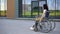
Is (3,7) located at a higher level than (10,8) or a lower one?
higher

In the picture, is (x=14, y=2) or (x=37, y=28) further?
(x=14, y=2)

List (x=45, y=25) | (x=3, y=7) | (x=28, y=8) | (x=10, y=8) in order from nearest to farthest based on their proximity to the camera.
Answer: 1. (x=45, y=25)
2. (x=28, y=8)
3. (x=10, y=8)
4. (x=3, y=7)

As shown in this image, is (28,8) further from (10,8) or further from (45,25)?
(45,25)

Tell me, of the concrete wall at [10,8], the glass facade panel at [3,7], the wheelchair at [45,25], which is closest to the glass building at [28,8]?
the concrete wall at [10,8]

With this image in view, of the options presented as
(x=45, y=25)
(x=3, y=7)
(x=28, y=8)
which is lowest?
(x=45, y=25)

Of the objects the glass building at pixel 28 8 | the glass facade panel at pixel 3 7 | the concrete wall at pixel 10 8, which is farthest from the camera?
the glass facade panel at pixel 3 7

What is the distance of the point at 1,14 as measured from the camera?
1031 inches

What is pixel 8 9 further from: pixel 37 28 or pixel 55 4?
pixel 37 28

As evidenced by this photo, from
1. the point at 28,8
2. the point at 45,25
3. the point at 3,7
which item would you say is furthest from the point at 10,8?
the point at 45,25

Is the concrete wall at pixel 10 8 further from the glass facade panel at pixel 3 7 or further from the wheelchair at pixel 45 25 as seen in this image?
the wheelchair at pixel 45 25

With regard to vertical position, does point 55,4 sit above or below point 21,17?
above

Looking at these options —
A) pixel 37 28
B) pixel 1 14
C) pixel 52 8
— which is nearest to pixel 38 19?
pixel 37 28

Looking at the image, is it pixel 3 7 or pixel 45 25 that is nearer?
pixel 45 25

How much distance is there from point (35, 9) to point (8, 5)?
345cm
